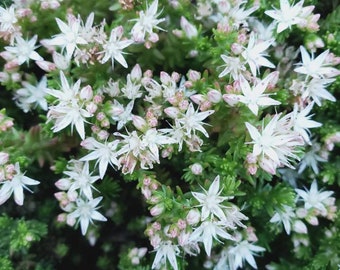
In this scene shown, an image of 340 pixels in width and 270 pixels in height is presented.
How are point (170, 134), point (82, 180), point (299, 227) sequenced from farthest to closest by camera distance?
1. point (299, 227)
2. point (82, 180)
3. point (170, 134)

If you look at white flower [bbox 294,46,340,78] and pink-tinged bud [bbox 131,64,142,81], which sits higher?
white flower [bbox 294,46,340,78]

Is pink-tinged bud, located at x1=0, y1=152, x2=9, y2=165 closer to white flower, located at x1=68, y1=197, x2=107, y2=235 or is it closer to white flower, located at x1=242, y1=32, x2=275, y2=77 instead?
white flower, located at x1=68, y1=197, x2=107, y2=235

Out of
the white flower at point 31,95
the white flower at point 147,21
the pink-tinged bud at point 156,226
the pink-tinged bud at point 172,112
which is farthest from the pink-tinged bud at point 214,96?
A: the white flower at point 31,95

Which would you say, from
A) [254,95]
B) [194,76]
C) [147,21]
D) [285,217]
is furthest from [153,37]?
[285,217]

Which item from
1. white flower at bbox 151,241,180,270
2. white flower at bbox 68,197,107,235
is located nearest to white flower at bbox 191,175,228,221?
white flower at bbox 151,241,180,270

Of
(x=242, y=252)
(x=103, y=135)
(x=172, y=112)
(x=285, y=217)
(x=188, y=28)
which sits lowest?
(x=242, y=252)

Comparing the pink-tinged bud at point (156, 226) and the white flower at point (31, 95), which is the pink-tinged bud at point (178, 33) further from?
the pink-tinged bud at point (156, 226)

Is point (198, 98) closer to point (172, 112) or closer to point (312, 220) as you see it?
point (172, 112)

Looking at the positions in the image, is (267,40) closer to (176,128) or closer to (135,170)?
(176,128)
